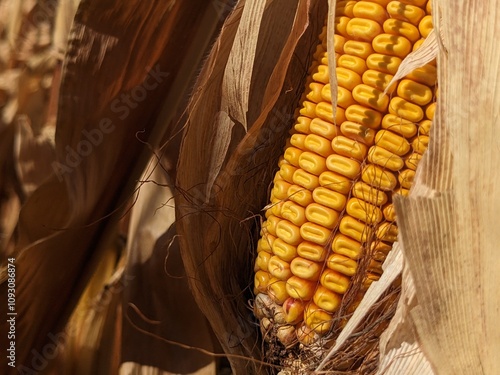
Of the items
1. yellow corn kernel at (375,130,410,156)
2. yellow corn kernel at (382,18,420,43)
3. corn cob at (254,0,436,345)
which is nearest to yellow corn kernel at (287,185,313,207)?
corn cob at (254,0,436,345)

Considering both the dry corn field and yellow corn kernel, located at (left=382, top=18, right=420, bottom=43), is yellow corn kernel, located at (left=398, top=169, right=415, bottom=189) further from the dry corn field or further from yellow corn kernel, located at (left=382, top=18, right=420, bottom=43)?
yellow corn kernel, located at (left=382, top=18, right=420, bottom=43)

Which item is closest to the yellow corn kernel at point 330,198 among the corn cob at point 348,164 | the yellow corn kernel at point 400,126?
the corn cob at point 348,164

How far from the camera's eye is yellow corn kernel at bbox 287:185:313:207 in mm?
816

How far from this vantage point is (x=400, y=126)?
2.54ft

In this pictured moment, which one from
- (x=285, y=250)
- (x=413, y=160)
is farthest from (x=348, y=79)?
(x=285, y=250)

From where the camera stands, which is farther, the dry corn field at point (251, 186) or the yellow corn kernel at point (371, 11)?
the yellow corn kernel at point (371, 11)

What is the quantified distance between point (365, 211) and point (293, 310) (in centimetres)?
16

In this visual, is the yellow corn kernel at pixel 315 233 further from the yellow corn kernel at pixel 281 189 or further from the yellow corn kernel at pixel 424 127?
the yellow corn kernel at pixel 424 127

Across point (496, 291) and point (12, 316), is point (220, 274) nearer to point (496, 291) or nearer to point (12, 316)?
point (12, 316)

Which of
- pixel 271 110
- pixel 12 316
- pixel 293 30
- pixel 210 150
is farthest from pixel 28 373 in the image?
pixel 293 30

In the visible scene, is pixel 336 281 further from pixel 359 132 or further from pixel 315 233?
pixel 359 132

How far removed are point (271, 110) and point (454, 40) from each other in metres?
0.29

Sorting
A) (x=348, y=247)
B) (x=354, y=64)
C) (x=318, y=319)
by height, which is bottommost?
(x=318, y=319)

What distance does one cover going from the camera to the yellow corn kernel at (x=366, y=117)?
0.79m
